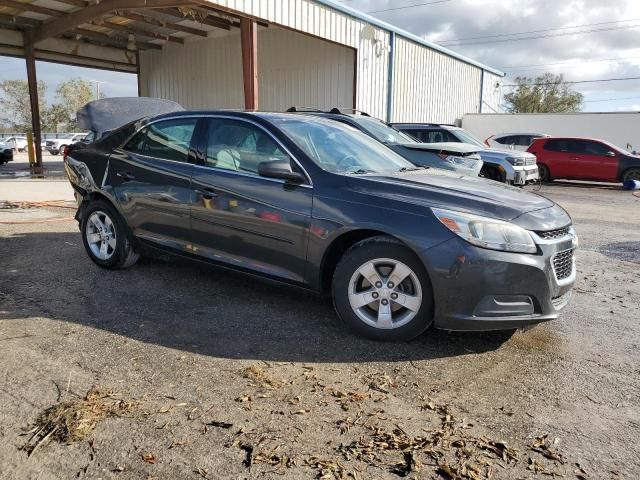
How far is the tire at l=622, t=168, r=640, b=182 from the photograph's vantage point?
16.3 metres

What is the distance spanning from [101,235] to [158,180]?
1109mm

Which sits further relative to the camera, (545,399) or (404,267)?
(404,267)

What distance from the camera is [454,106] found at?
24891 mm

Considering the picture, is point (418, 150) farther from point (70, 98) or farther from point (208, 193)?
point (70, 98)

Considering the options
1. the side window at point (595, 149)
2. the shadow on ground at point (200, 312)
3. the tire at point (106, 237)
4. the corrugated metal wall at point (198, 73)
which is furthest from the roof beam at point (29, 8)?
the side window at point (595, 149)

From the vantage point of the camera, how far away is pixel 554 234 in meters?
3.59

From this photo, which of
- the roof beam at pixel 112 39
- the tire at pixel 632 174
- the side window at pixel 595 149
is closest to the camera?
the tire at pixel 632 174

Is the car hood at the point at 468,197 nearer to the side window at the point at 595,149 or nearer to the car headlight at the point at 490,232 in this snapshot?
the car headlight at the point at 490,232

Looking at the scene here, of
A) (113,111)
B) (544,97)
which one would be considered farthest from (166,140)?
(544,97)

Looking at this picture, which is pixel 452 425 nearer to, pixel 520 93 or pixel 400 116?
pixel 400 116

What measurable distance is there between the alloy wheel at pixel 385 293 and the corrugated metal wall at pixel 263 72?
14601mm

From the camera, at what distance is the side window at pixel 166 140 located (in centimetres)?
476

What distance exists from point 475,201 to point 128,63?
941 inches

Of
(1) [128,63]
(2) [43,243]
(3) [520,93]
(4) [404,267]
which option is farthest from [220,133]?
(3) [520,93]
